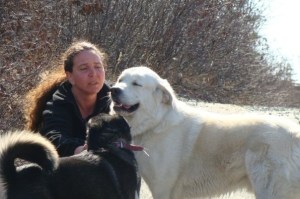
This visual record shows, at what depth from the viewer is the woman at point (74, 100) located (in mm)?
4852

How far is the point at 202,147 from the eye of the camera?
5156mm

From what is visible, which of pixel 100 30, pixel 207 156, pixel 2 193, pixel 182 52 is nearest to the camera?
pixel 2 193

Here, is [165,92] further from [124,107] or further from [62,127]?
[62,127]

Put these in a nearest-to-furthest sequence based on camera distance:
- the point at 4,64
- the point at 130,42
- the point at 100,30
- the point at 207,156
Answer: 1. the point at 207,156
2. the point at 4,64
3. the point at 100,30
4. the point at 130,42

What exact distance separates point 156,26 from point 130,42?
173 cm

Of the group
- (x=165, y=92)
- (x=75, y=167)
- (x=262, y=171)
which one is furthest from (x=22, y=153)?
(x=262, y=171)

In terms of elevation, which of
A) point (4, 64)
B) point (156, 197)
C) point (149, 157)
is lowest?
point (156, 197)

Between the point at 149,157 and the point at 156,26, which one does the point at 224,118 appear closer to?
the point at 149,157

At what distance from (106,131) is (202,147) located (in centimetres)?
129


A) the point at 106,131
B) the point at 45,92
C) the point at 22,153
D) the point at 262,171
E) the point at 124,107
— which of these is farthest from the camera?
the point at 45,92

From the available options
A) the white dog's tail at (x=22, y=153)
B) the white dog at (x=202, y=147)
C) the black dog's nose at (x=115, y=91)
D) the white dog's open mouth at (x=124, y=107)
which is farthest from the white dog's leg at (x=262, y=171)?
the white dog's tail at (x=22, y=153)

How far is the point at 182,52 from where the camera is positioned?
1748cm

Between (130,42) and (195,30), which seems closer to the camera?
(130,42)

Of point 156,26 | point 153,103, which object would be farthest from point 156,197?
point 156,26
